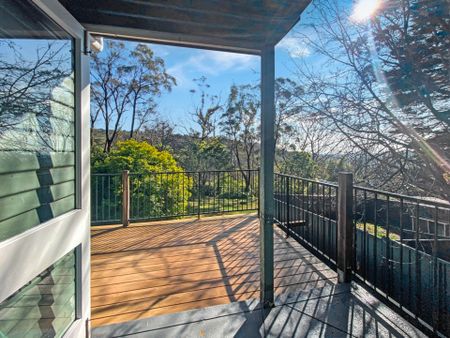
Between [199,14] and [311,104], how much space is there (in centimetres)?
270

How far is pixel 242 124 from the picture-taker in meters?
8.38

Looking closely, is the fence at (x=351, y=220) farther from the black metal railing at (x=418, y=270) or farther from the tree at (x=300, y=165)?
the tree at (x=300, y=165)

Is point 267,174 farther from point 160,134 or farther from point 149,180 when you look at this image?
point 160,134

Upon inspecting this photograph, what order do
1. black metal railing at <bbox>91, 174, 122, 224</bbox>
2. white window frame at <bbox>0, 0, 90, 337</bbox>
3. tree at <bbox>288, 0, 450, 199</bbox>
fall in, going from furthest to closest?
black metal railing at <bbox>91, 174, 122, 224</bbox>
tree at <bbox>288, 0, 450, 199</bbox>
white window frame at <bbox>0, 0, 90, 337</bbox>

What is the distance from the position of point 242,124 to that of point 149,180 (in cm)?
441

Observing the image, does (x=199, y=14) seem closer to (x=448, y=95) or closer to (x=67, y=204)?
(x=67, y=204)

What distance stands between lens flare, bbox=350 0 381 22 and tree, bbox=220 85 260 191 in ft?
15.8

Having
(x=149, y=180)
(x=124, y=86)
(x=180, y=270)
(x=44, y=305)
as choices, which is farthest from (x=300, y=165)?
(x=44, y=305)

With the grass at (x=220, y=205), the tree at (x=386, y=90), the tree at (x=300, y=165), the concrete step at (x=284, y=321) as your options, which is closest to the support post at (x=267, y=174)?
the concrete step at (x=284, y=321)

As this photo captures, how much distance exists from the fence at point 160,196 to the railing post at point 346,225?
2.75 m

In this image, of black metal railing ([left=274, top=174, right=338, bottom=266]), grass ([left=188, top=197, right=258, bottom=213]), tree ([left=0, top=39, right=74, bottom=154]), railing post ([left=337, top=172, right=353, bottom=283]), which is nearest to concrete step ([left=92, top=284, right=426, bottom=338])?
railing post ([left=337, top=172, right=353, bottom=283])

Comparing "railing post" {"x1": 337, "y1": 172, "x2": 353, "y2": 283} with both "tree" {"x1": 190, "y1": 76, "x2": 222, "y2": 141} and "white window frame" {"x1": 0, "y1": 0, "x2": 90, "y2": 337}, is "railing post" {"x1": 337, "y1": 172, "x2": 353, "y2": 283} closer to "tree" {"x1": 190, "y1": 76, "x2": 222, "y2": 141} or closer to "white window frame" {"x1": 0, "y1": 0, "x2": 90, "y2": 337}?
"white window frame" {"x1": 0, "y1": 0, "x2": 90, "y2": 337}

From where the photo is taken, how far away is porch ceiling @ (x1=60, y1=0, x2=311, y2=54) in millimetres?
1427

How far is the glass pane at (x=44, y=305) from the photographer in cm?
95
